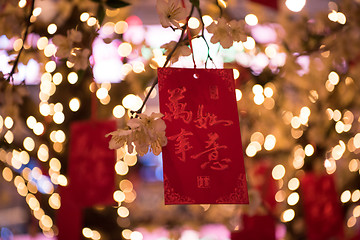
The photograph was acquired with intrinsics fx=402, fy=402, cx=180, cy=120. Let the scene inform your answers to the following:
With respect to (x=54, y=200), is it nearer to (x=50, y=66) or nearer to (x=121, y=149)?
(x=121, y=149)

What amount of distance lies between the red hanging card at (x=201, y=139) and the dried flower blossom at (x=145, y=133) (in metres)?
0.04

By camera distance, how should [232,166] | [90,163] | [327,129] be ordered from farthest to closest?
1. [327,129]
2. [90,163]
3. [232,166]

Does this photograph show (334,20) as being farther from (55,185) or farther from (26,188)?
(26,188)

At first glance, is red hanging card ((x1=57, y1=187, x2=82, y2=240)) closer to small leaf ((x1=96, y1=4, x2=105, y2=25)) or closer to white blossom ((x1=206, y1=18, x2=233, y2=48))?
small leaf ((x1=96, y1=4, x2=105, y2=25))

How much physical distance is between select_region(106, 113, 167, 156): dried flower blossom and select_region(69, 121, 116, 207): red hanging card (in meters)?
0.88

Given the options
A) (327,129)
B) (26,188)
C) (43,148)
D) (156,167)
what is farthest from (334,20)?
(156,167)

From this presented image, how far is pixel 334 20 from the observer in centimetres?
187

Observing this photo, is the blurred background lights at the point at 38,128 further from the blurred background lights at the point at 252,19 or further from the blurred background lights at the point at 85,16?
the blurred background lights at the point at 252,19

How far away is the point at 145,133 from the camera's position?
0.78 meters

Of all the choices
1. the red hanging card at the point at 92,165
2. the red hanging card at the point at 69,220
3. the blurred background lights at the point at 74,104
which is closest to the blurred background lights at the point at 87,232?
the red hanging card at the point at 69,220

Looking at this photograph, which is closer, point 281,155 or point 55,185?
point 55,185

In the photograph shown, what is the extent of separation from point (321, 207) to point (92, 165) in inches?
44.6

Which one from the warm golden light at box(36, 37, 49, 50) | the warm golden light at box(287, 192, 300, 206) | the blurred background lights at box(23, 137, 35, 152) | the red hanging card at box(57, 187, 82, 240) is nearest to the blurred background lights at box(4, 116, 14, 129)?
the blurred background lights at box(23, 137, 35, 152)

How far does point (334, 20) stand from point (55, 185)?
5.14 ft
